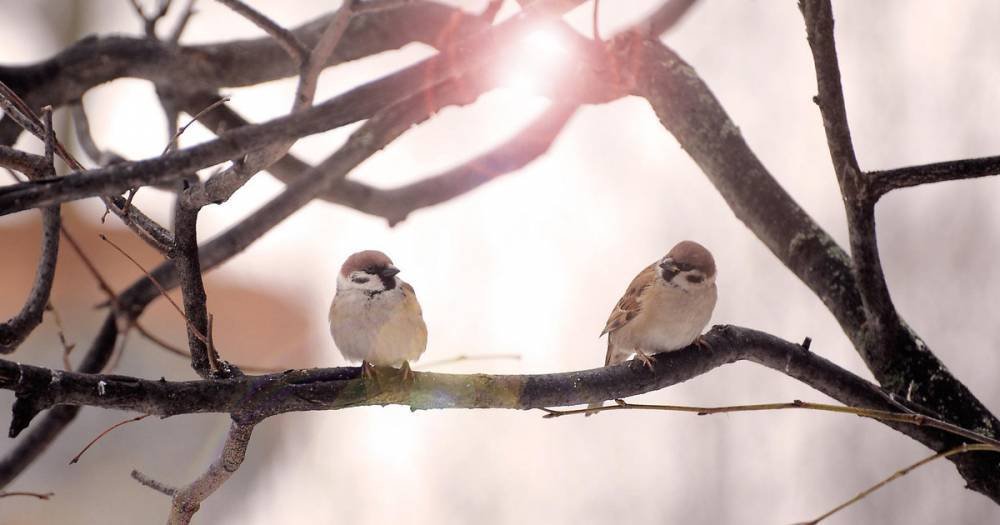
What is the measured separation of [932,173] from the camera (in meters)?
0.93

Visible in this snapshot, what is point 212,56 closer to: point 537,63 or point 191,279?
point 537,63

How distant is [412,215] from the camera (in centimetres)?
169

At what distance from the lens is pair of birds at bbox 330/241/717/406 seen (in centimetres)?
108

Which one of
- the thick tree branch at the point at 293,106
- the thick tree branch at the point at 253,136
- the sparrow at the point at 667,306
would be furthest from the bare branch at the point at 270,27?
the sparrow at the point at 667,306

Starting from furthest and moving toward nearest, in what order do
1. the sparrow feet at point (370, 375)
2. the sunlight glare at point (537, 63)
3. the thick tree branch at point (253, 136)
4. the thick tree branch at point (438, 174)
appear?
the thick tree branch at point (438, 174) < the sunlight glare at point (537, 63) < the sparrow feet at point (370, 375) < the thick tree branch at point (253, 136)

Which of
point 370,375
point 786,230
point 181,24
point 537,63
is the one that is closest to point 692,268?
point 786,230

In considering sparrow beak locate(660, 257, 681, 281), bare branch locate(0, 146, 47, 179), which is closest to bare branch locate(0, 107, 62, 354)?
bare branch locate(0, 146, 47, 179)

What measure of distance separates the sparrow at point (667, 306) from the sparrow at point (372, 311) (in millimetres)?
313

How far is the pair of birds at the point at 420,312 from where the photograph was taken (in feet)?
3.55

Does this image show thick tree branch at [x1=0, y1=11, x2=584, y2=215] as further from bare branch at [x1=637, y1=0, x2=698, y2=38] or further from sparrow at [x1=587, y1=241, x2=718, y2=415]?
bare branch at [x1=637, y1=0, x2=698, y2=38]

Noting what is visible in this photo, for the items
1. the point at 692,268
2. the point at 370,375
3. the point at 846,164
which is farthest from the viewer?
the point at 692,268

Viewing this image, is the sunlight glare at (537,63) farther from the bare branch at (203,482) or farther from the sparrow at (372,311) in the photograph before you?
the bare branch at (203,482)

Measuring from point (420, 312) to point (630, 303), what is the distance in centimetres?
34

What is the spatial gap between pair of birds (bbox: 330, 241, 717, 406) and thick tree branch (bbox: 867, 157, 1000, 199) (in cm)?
30
